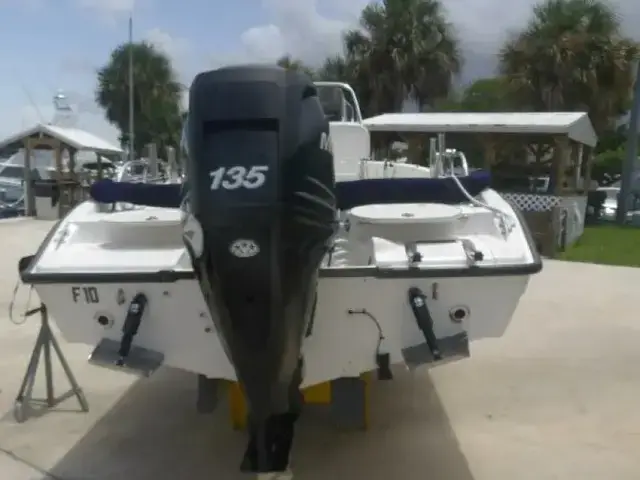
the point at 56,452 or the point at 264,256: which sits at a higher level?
the point at 264,256

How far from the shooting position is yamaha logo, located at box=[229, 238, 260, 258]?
2.66 m

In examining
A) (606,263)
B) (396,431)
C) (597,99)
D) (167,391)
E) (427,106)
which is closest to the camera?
(396,431)

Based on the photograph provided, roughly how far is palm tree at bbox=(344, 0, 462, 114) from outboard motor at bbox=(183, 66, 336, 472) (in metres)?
26.2

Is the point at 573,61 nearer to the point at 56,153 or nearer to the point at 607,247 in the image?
the point at 607,247

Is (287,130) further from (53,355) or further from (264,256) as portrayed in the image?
(53,355)

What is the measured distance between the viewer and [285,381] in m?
3.04

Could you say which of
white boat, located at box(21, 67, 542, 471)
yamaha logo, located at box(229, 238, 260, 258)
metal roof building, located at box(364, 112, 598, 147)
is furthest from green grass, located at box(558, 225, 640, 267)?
yamaha logo, located at box(229, 238, 260, 258)

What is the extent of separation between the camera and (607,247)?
1511 cm

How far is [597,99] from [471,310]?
22594 mm

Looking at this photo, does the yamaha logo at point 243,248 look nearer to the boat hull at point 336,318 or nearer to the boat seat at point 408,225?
the boat hull at point 336,318

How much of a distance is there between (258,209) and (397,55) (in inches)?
1059

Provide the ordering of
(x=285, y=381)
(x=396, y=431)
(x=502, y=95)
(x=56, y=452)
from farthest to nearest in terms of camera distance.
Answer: (x=502, y=95), (x=396, y=431), (x=56, y=452), (x=285, y=381)

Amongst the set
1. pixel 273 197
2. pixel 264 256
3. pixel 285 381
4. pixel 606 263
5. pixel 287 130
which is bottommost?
pixel 606 263

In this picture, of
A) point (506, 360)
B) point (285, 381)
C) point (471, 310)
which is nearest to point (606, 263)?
point (506, 360)
